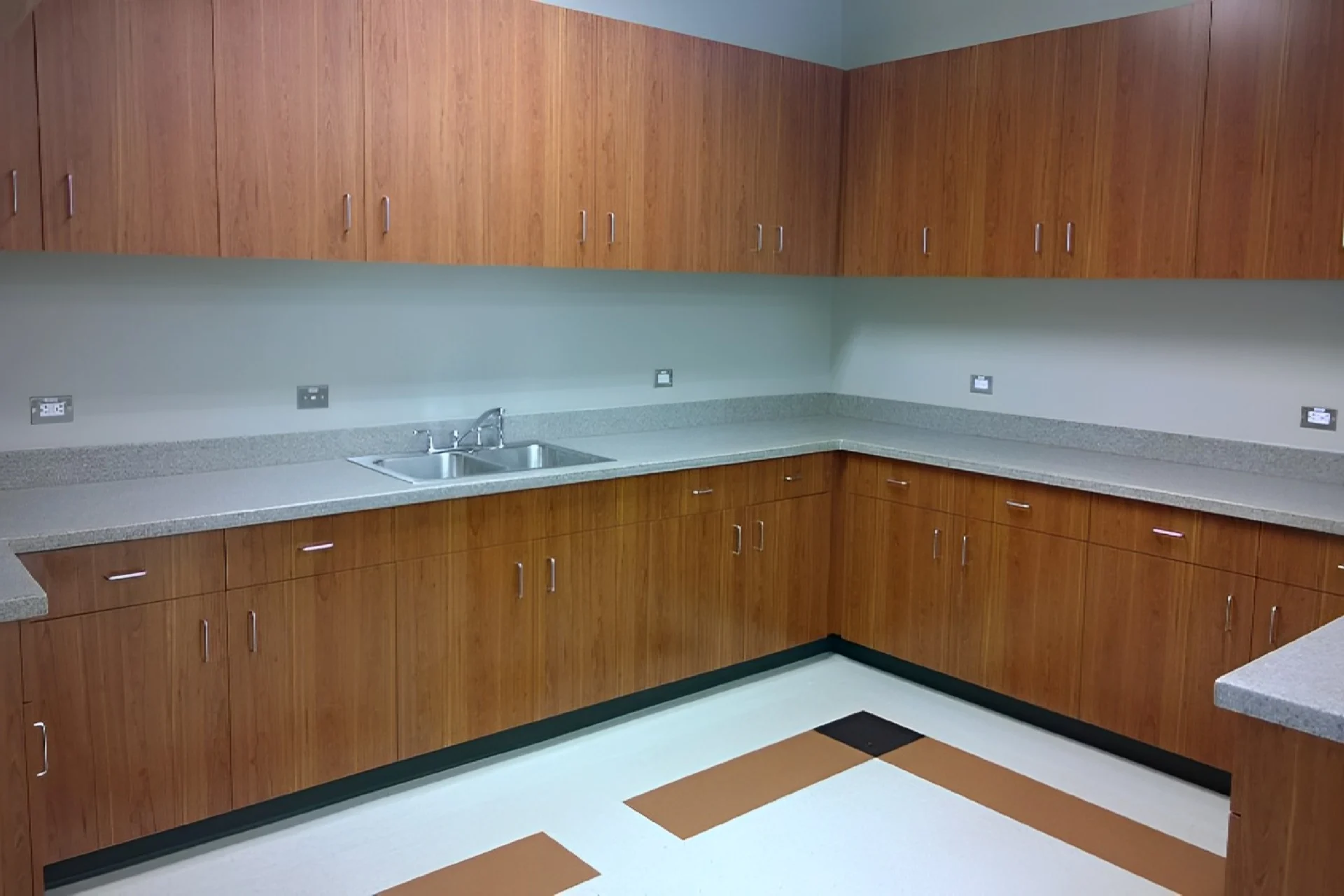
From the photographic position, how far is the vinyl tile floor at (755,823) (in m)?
2.74

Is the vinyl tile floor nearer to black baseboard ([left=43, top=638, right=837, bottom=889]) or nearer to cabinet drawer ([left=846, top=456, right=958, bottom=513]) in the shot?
black baseboard ([left=43, top=638, right=837, bottom=889])

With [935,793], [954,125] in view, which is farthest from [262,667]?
[954,125]

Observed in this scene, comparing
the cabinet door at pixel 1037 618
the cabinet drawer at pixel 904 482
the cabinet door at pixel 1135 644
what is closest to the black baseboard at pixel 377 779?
the cabinet drawer at pixel 904 482

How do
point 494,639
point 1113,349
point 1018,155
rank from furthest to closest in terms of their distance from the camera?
point 1113,349, point 1018,155, point 494,639

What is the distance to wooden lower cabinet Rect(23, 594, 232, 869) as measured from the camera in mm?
2537

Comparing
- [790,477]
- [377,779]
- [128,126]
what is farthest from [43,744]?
[790,477]

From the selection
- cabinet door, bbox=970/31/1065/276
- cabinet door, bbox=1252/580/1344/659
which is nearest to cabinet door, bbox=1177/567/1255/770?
cabinet door, bbox=1252/580/1344/659

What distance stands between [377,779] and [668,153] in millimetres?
2359

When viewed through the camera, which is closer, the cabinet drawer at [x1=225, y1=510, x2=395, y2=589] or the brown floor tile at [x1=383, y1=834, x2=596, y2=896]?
the brown floor tile at [x1=383, y1=834, x2=596, y2=896]

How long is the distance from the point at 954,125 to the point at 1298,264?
1369mm

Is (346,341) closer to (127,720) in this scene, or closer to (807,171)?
(127,720)

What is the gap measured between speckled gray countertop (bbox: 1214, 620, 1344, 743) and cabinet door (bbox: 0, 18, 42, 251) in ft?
9.24

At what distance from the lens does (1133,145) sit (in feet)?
11.6

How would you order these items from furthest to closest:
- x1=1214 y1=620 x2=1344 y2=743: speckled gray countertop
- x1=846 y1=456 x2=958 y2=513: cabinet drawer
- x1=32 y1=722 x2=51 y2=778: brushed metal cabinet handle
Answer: x1=846 y1=456 x2=958 y2=513: cabinet drawer
x1=32 y1=722 x2=51 y2=778: brushed metal cabinet handle
x1=1214 y1=620 x2=1344 y2=743: speckled gray countertop
